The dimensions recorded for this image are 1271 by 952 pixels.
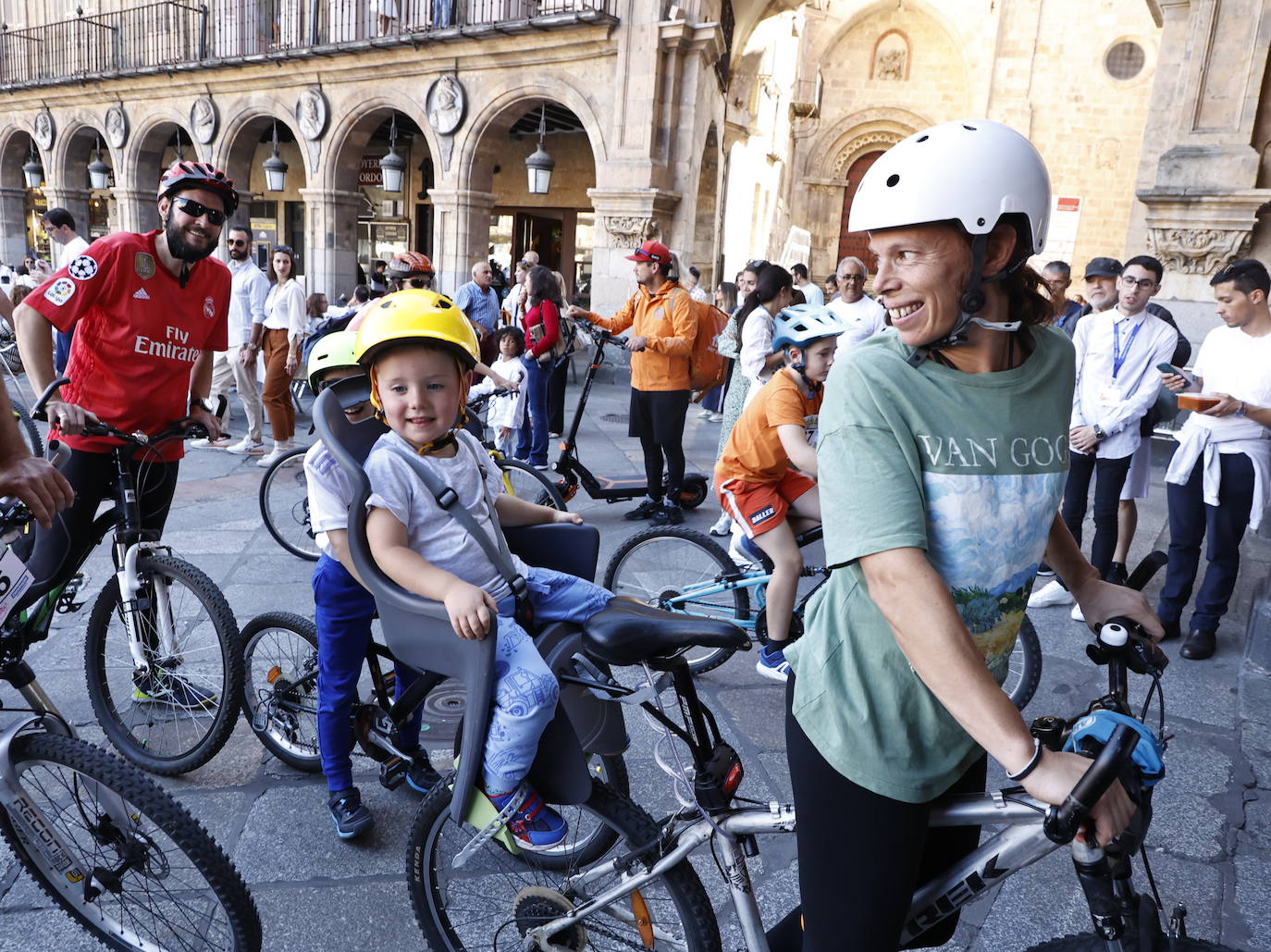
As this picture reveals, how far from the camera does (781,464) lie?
3756mm

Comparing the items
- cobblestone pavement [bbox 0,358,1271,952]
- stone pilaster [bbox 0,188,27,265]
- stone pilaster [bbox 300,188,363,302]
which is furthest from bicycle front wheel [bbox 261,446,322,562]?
stone pilaster [bbox 0,188,27,265]

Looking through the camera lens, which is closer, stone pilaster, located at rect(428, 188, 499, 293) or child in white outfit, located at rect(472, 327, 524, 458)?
child in white outfit, located at rect(472, 327, 524, 458)

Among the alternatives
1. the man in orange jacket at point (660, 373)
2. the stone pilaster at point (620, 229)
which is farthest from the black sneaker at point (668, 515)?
the stone pilaster at point (620, 229)

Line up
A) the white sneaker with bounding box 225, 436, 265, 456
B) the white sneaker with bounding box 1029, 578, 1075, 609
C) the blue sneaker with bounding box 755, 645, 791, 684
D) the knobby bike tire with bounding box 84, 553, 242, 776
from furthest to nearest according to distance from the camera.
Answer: the white sneaker with bounding box 225, 436, 265, 456 < the white sneaker with bounding box 1029, 578, 1075, 609 < the blue sneaker with bounding box 755, 645, 791, 684 < the knobby bike tire with bounding box 84, 553, 242, 776

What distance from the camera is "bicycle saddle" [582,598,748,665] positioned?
167cm

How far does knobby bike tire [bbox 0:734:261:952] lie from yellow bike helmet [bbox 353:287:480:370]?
112 centimetres

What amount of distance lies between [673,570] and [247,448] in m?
5.48

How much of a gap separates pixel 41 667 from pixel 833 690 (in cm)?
384

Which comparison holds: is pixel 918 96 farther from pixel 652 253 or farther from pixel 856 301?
pixel 652 253

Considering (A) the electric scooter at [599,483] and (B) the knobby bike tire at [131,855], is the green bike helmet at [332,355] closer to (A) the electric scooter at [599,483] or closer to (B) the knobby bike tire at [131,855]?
(B) the knobby bike tire at [131,855]

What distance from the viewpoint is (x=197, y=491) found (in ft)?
22.6

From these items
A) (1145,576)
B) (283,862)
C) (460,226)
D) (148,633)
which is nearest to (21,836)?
(283,862)

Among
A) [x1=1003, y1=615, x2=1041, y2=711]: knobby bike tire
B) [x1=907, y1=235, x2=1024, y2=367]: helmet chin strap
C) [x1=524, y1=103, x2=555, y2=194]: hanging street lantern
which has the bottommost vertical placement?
[x1=1003, y1=615, x2=1041, y2=711]: knobby bike tire

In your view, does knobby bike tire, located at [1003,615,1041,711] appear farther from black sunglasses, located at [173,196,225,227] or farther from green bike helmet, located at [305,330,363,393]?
black sunglasses, located at [173,196,225,227]
